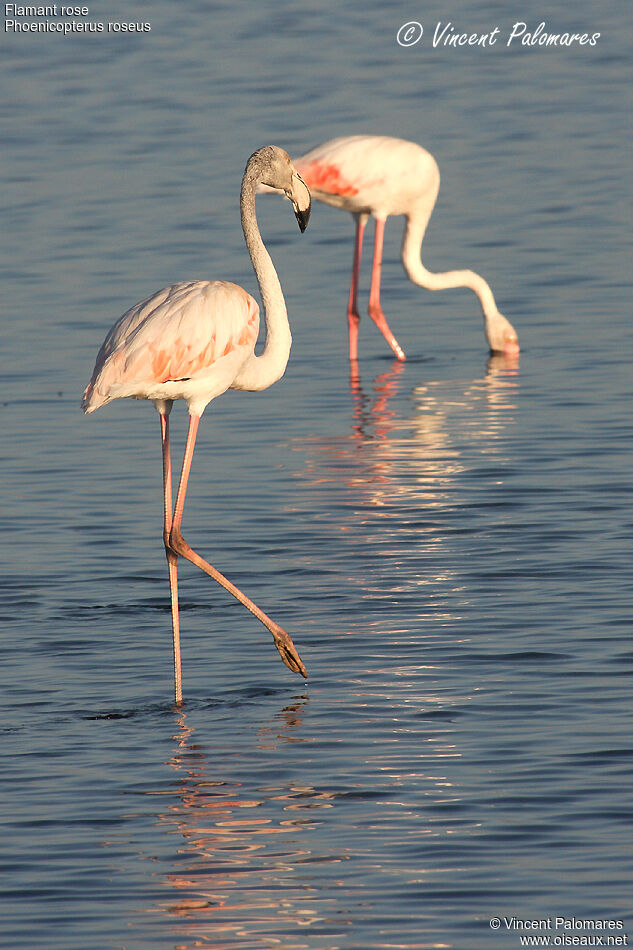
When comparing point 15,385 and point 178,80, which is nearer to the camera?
point 15,385

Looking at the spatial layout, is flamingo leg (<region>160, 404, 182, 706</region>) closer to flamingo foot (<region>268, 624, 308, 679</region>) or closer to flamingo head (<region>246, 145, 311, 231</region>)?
flamingo foot (<region>268, 624, 308, 679</region>)

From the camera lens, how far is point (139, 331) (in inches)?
308

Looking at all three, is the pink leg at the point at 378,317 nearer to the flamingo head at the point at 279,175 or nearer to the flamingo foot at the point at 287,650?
A: the flamingo head at the point at 279,175

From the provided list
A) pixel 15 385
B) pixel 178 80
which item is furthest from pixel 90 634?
pixel 178 80

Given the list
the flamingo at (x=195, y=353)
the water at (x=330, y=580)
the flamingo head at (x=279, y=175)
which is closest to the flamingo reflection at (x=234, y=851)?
the water at (x=330, y=580)

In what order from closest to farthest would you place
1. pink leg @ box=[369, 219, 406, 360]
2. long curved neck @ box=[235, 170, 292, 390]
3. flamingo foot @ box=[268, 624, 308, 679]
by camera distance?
flamingo foot @ box=[268, 624, 308, 679] < long curved neck @ box=[235, 170, 292, 390] < pink leg @ box=[369, 219, 406, 360]

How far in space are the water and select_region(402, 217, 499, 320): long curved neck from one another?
0.41 meters

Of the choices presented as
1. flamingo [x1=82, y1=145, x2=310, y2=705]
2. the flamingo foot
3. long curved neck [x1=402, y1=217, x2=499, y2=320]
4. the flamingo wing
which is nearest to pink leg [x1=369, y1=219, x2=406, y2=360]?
long curved neck [x1=402, y1=217, x2=499, y2=320]

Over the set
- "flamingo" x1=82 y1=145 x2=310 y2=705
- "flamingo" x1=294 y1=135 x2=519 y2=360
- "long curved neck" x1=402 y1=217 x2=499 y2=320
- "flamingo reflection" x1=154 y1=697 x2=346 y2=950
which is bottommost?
"flamingo reflection" x1=154 y1=697 x2=346 y2=950

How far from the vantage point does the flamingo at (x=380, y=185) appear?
1471 centimetres

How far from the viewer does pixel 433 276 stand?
14805mm

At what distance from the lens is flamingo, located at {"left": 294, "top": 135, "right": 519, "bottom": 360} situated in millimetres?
14711

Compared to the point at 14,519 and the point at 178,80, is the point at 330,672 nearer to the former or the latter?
the point at 14,519

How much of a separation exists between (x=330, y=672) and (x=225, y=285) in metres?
1.70
